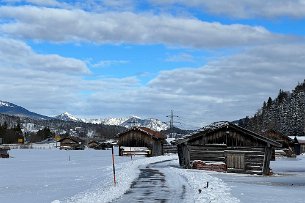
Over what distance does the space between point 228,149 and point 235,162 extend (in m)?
1.29

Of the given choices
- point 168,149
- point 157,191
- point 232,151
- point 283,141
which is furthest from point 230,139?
point 168,149

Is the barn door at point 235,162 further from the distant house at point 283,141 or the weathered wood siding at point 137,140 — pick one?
the distant house at point 283,141

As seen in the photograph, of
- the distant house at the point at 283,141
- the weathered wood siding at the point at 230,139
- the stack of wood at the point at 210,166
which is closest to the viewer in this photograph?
the weathered wood siding at the point at 230,139

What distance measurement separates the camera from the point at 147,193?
2216cm

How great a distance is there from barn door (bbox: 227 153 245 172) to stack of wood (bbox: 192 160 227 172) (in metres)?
0.54

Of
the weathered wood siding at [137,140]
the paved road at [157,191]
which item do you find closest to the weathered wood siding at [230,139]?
the paved road at [157,191]

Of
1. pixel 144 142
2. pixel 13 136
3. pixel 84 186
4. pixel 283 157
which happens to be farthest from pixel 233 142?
pixel 13 136

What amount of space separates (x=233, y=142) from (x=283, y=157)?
41.3 metres

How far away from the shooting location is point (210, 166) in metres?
42.6

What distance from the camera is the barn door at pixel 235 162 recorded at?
41.8 metres

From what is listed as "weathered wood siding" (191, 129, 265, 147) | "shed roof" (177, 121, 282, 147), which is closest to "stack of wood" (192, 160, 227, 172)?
"weathered wood siding" (191, 129, 265, 147)

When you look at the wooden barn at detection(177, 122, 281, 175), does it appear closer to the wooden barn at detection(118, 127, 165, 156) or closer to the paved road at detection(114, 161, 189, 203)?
the paved road at detection(114, 161, 189, 203)

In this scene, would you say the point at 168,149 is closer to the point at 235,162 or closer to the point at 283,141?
the point at 283,141

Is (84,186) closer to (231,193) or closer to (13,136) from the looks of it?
(231,193)
